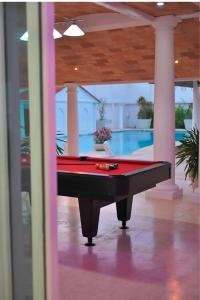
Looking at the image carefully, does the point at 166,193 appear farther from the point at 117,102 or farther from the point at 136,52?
the point at 117,102

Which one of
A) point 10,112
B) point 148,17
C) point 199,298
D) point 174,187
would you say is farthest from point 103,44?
point 10,112

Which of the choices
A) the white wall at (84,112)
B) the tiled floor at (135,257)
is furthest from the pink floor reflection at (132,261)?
the white wall at (84,112)

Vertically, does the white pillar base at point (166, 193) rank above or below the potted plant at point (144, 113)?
below

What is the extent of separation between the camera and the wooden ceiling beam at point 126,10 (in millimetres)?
5219

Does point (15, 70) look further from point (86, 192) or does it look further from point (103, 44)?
point (103, 44)

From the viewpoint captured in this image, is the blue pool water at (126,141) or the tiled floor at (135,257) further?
the blue pool water at (126,141)

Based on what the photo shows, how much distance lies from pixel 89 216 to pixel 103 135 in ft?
27.9

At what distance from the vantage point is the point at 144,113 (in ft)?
65.4

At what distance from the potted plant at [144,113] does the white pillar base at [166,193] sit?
1316 centimetres

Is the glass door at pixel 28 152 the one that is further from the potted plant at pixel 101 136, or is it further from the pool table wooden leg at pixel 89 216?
the potted plant at pixel 101 136

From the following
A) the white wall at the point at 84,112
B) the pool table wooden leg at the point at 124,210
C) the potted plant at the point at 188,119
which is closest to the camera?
the pool table wooden leg at the point at 124,210

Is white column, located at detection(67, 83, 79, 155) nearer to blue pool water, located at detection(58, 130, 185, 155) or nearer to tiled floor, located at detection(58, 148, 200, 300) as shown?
blue pool water, located at detection(58, 130, 185, 155)

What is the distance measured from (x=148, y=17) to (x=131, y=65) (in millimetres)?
3301

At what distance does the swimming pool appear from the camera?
15.8 meters
